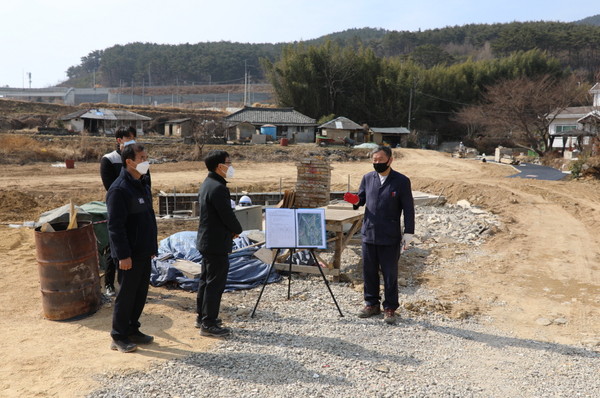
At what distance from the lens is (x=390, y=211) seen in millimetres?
4969

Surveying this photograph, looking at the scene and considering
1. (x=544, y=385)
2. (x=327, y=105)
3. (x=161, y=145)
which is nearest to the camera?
(x=544, y=385)

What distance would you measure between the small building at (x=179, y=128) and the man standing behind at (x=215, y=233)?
40007 millimetres

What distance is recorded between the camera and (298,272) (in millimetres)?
6773

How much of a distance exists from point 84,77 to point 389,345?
161 m

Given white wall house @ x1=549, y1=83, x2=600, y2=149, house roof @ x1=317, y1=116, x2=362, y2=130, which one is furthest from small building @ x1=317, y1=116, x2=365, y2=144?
white wall house @ x1=549, y1=83, x2=600, y2=149

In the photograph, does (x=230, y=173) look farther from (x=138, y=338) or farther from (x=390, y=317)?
(x=390, y=317)

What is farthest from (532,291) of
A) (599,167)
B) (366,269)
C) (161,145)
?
(161,145)

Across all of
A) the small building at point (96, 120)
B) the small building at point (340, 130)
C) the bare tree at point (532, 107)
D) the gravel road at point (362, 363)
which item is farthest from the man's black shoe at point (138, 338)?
the small building at point (96, 120)

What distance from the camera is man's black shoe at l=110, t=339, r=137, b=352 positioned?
4.14 metres

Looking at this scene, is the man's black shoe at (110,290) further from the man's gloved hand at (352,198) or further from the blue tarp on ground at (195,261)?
the man's gloved hand at (352,198)

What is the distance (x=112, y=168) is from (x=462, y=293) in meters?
4.64

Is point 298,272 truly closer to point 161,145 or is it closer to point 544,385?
point 544,385

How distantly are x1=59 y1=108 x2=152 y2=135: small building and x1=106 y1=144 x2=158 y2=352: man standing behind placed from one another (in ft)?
135

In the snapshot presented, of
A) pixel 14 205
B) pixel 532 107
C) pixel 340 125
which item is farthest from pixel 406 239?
pixel 340 125
